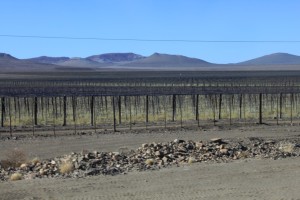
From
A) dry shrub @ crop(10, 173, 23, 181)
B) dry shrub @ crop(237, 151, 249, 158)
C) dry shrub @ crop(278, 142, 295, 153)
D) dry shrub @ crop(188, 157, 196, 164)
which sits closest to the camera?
dry shrub @ crop(10, 173, 23, 181)

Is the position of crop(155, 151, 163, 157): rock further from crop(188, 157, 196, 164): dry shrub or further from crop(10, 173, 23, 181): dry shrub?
crop(10, 173, 23, 181): dry shrub

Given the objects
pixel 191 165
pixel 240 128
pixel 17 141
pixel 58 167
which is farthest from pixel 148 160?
pixel 240 128

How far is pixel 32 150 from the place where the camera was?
1011 inches

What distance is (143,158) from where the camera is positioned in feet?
66.4

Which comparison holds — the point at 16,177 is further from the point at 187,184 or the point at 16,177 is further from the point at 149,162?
the point at 187,184

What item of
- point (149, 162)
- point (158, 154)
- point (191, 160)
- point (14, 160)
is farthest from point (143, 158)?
point (14, 160)

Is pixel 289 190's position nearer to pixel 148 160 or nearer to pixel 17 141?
pixel 148 160

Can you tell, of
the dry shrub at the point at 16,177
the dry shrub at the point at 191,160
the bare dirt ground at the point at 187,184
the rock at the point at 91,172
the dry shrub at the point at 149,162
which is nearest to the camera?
the bare dirt ground at the point at 187,184

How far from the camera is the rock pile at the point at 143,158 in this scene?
1744cm

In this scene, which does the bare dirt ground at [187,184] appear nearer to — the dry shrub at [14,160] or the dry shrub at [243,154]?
the dry shrub at [243,154]

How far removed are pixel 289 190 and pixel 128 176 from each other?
442cm

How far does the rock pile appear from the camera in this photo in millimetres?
17438

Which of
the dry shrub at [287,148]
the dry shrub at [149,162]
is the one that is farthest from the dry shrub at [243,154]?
the dry shrub at [149,162]

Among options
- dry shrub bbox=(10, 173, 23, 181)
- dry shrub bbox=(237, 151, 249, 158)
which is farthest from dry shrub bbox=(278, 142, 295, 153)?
dry shrub bbox=(10, 173, 23, 181)
